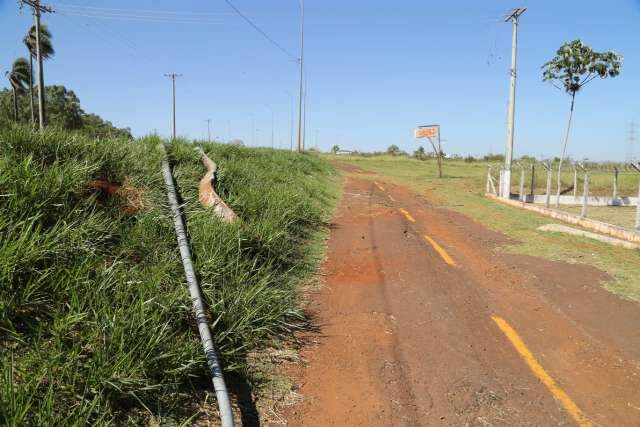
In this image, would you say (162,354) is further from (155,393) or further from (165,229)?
(165,229)

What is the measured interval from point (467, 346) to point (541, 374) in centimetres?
71

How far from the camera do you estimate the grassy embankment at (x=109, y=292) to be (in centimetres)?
287

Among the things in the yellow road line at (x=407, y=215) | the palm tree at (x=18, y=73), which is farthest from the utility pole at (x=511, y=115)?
the palm tree at (x=18, y=73)

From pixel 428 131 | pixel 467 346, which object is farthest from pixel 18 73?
pixel 467 346

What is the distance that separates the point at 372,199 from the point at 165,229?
41.5ft

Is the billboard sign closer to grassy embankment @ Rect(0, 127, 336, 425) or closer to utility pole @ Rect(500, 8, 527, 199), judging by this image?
utility pole @ Rect(500, 8, 527, 199)

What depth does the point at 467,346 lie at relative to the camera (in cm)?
447

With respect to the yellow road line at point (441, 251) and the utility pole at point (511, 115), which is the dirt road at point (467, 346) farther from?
the utility pole at point (511, 115)

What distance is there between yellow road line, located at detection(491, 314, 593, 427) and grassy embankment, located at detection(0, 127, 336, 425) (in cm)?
227

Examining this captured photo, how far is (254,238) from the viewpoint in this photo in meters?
6.49

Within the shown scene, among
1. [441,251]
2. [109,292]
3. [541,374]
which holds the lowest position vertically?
[541,374]

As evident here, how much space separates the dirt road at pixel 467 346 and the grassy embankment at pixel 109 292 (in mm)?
766

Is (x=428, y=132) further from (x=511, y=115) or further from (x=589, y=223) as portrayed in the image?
(x=589, y=223)

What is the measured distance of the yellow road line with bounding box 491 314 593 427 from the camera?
3357 mm
